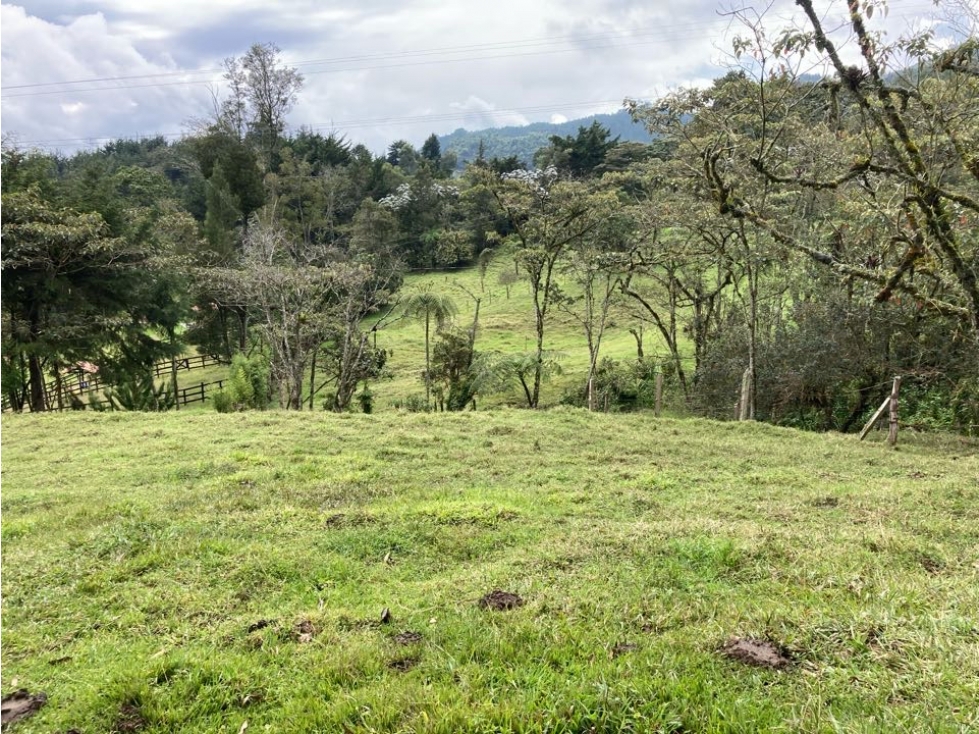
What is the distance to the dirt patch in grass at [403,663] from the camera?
10.9ft

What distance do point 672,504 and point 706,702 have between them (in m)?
4.13

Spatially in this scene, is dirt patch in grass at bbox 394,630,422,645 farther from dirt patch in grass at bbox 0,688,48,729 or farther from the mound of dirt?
dirt patch in grass at bbox 0,688,48,729

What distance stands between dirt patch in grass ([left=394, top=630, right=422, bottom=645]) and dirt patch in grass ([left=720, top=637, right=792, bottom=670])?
1.68 meters

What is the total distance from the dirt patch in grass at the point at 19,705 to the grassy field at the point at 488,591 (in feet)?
0.22

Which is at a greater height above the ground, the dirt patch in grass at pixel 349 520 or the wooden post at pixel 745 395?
the dirt patch in grass at pixel 349 520

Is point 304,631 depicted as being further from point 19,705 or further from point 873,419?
point 873,419

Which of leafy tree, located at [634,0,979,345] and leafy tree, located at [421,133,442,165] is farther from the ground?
leafy tree, located at [421,133,442,165]

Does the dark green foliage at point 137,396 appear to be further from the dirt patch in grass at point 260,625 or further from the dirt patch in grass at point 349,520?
the dirt patch in grass at point 260,625

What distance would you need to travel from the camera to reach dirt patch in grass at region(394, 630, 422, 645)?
362 cm

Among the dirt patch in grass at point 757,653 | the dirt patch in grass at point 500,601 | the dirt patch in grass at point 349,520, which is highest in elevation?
the dirt patch in grass at point 757,653

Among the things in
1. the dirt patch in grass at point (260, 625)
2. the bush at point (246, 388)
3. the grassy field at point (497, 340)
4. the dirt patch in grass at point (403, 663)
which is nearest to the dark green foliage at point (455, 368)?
the grassy field at point (497, 340)

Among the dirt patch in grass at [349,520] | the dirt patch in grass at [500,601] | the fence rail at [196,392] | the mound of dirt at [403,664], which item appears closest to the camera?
the mound of dirt at [403,664]

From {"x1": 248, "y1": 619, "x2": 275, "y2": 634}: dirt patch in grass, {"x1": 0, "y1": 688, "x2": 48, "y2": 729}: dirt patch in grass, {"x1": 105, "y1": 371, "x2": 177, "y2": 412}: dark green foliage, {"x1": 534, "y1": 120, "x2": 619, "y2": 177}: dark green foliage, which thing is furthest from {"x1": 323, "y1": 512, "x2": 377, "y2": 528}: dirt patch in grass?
{"x1": 534, "y1": 120, "x2": 619, "y2": 177}: dark green foliage

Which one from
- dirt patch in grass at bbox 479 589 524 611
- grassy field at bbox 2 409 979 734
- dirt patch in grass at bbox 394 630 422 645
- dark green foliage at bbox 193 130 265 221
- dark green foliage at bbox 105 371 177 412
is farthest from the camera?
dark green foliage at bbox 193 130 265 221
